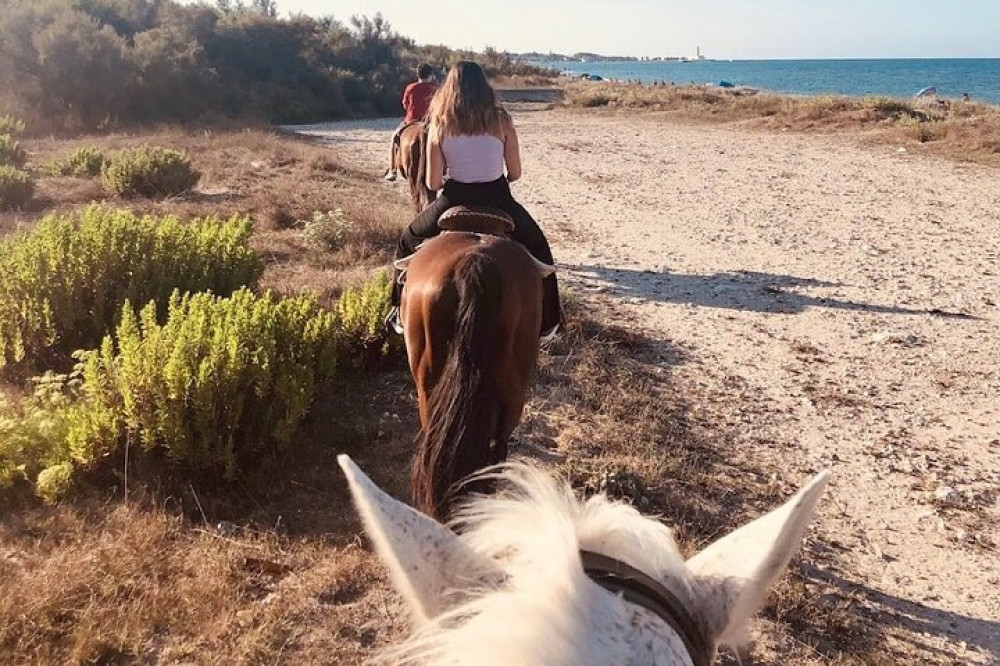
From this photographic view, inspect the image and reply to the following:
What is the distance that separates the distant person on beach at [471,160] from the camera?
388cm

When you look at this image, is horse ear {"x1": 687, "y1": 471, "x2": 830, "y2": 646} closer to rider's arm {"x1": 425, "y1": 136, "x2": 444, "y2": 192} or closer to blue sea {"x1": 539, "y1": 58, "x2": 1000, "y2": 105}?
rider's arm {"x1": 425, "y1": 136, "x2": 444, "y2": 192}

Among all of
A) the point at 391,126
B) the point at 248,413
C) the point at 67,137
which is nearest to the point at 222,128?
the point at 67,137

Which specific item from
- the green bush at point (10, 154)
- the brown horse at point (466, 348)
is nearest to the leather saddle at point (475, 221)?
the brown horse at point (466, 348)

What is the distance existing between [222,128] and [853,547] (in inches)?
Answer: 891

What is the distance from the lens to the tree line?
23578 mm

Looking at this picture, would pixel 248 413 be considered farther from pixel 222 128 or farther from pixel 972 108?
pixel 972 108

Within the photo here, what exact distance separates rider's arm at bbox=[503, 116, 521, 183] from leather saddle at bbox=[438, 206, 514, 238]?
2.24ft

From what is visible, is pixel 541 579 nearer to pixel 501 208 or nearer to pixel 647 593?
pixel 647 593

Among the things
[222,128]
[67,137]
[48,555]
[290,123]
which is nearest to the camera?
[48,555]

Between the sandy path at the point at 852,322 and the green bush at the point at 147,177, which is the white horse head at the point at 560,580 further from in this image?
the green bush at the point at 147,177

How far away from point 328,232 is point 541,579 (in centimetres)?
790

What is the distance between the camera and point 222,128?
22375 millimetres

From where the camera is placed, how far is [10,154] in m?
13.0

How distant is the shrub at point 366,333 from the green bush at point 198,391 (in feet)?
3.38
